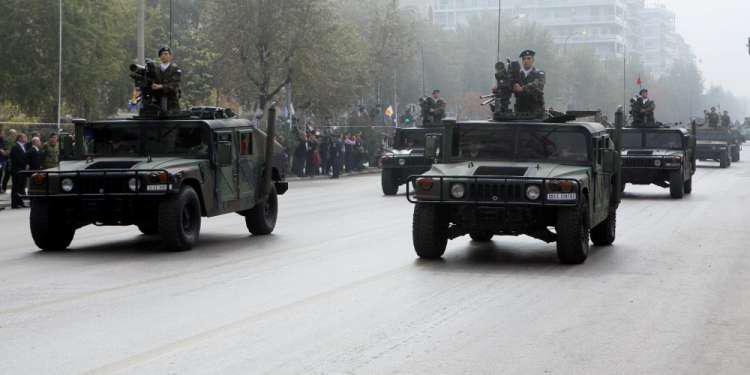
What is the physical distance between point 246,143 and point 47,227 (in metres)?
3.32

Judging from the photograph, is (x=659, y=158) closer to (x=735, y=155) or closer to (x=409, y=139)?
(x=409, y=139)

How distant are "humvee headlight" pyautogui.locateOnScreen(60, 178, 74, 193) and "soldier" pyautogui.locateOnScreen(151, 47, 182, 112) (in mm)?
2099

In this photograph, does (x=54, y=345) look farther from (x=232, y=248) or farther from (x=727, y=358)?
(x=232, y=248)

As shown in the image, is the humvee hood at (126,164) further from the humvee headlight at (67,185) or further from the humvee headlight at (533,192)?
the humvee headlight at (533,192)

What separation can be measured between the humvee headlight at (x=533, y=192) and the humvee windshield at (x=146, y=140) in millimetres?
→ 4766

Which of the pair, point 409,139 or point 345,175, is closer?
point 409,139

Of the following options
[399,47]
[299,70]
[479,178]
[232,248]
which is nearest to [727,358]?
[479,178]

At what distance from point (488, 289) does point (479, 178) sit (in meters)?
2.07

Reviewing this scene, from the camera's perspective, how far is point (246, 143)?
18.0m

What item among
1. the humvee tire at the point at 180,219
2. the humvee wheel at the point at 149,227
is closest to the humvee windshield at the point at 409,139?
the humvee wheel at the point at 149,227

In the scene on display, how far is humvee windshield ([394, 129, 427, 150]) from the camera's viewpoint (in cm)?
3078

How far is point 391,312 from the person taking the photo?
1059 centimetres

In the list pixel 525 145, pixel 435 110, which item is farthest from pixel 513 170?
pixel 435 110

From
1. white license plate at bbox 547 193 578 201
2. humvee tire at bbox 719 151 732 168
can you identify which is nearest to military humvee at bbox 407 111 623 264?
white license plate at bbox 547 193 578 201
